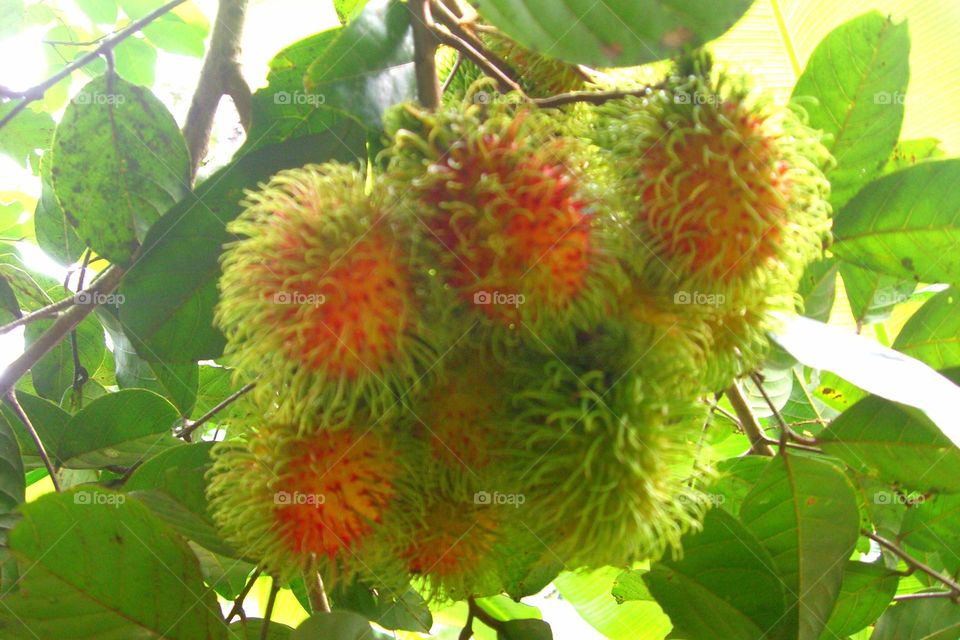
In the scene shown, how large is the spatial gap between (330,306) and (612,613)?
2.51 feet

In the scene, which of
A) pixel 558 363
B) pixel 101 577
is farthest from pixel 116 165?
pixel 558 363

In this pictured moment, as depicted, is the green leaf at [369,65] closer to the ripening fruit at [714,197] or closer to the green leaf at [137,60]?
the ripening fruit at [714,197]

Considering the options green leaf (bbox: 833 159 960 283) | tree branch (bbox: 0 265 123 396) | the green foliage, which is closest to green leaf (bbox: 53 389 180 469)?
the green foliage

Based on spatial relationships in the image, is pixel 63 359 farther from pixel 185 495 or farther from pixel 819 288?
pixel 819 288

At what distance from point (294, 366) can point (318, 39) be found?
37 cm

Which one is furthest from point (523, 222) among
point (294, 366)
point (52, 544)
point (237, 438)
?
point (52, 544)

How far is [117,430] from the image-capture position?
0.86 metres

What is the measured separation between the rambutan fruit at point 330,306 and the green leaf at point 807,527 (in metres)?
0.38

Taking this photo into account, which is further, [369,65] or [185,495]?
[185,495]

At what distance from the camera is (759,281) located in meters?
0.61

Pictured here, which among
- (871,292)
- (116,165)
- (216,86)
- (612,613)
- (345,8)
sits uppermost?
(345,8)

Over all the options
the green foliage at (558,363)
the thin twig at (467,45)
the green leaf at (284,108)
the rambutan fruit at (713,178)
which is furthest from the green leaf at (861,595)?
the green leaf at (284,108)

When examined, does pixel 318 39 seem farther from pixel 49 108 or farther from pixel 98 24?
pixel 49 108

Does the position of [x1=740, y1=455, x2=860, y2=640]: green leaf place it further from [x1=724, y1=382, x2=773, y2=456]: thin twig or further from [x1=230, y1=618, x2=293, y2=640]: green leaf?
[x1=230, y1=618, x2=293, y2=640]: green leaf
